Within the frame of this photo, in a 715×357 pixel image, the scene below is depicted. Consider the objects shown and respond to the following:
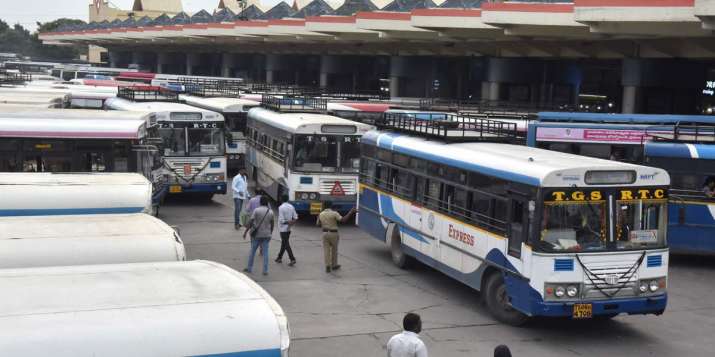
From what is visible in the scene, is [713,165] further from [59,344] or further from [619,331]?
[59,344]

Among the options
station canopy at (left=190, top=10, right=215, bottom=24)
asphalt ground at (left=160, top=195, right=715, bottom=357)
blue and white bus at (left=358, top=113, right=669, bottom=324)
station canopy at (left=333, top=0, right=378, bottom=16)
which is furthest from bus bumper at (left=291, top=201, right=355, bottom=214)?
station canopy at (left=190, top=10, right=215, bottom=24)

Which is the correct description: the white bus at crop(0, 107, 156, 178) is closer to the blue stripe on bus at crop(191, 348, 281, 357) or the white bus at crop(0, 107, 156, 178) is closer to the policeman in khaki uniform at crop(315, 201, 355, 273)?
the policeman in khaki uniform at crop(315, 201, 355, 273)

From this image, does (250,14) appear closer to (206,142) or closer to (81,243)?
(206,142)

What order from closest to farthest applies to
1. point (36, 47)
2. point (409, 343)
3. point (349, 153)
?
point (409, 343)
point (349, 153)
point (36, 47)

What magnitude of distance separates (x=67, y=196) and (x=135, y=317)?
22.6 ft

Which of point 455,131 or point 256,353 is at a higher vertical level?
point 455,131

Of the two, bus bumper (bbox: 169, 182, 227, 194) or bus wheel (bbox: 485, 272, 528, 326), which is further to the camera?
bus bumper (bbox: 169, 182, 227, 194)

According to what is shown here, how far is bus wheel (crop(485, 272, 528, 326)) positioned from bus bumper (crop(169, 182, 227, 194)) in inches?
498

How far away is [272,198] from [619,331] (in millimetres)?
13913

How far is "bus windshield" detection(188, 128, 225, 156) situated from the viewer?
24.6 metres

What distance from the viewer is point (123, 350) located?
5648 mm

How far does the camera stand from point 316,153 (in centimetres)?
2227

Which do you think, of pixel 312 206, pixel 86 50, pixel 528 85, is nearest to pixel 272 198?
pixel 312 206

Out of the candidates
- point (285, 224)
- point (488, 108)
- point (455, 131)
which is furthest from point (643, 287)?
point (488, 108)
